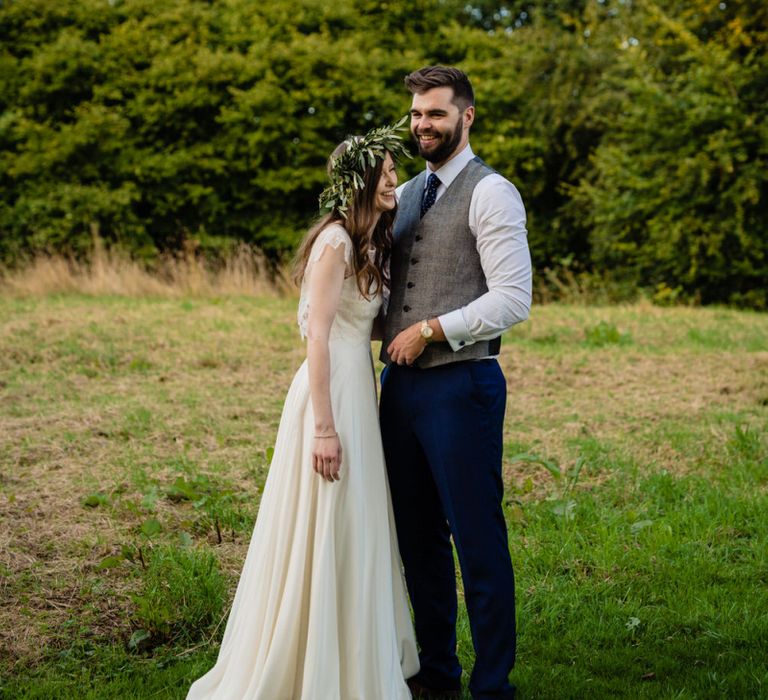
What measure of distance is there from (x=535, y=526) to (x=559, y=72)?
1565 cm

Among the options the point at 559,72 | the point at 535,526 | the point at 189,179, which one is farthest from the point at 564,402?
the point at 559,72

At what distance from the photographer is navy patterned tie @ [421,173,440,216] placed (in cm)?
A: 313

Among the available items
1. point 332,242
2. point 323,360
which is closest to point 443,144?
point 332,242

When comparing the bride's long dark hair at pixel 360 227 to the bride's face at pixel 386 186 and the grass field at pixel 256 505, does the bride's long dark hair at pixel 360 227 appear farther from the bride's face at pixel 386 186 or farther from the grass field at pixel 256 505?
the grass field at pixel 256 505

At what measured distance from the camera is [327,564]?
290 centimetres

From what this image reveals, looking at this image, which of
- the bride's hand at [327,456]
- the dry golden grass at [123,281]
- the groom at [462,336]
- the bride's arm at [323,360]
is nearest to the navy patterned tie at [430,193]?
the groom at [462,336]

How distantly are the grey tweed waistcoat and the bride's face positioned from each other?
0.43ft

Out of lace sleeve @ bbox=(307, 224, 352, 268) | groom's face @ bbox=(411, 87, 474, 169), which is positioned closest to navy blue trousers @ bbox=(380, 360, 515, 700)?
lace sleeve @ bbox=(307, 224, 352, 268)

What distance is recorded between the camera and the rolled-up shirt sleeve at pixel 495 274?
2.91 metres

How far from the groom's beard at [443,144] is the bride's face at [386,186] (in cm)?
12

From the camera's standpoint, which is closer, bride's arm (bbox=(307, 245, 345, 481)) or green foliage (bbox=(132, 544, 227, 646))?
→ bride's arm (bbox=(307, 245, 345, 481))

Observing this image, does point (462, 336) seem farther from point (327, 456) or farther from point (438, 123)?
point (438, 123)

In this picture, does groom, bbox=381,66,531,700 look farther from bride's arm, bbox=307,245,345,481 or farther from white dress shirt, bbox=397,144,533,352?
bride's arm, bbox=307,245,345,481

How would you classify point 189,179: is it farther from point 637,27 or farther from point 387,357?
point 387,357
